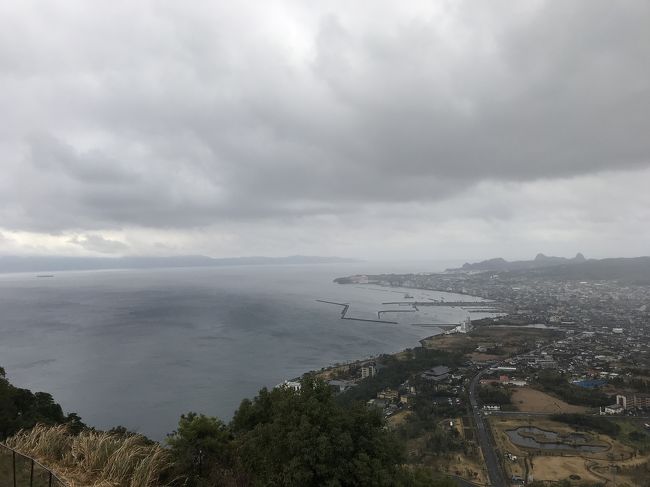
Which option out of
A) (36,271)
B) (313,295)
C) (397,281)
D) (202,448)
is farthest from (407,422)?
(36,271)

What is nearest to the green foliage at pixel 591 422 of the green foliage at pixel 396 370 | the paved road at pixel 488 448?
the paved road at pixel 488 448

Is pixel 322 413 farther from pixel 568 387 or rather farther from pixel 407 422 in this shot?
pixel 568 387

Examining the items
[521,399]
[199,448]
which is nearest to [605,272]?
[521,399]

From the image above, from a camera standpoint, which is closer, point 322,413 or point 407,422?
point 322,413

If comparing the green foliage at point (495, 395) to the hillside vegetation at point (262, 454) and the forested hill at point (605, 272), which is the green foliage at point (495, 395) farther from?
the forested hill at point (605, 272)

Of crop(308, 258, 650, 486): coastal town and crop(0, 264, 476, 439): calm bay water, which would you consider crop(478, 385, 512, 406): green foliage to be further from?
crop(0, 264, 476, 439): calm bay water

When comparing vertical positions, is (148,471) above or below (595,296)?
above

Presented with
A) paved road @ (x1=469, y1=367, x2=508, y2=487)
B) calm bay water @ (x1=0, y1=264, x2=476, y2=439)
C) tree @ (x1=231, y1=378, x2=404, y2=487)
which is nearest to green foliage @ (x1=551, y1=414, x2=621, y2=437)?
paved road @ (x1=469, y1=367, x2=508, y2=487)
